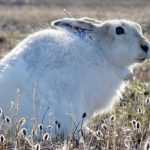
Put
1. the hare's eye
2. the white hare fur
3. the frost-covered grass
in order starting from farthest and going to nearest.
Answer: the hare's eye < the white hare fur < the frost-covered grass

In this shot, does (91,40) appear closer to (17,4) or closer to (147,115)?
(147,115)

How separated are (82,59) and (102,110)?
0.85 m

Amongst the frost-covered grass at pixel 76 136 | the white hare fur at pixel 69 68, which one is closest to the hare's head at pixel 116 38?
the white hare fur at pixel 69 68

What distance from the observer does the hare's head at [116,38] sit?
7359 mm

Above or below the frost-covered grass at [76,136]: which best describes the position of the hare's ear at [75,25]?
above

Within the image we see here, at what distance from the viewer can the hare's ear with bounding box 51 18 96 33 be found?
7.52 m

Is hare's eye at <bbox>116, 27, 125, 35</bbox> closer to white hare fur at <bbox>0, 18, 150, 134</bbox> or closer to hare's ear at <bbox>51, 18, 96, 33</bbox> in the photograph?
white hare fur at <bbox>0, 18, 150, 134</bbox>

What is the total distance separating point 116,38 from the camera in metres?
7.47

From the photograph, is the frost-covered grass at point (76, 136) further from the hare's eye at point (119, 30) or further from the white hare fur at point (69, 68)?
the hare's eye at point (119, 30)

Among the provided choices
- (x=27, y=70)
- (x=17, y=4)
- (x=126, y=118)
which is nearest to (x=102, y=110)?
(x=126, y=118)

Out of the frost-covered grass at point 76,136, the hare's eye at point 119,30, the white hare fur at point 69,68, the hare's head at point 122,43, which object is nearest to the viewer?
the frost-covered grass at point 76,136

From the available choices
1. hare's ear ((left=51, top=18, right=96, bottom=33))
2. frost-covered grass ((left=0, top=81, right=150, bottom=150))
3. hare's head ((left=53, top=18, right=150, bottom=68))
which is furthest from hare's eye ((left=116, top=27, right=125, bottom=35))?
frost-covered grass ((left=0, top=81, right=150, bottom=150))

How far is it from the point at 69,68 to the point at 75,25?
2.61 feet

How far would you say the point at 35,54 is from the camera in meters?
6.97
